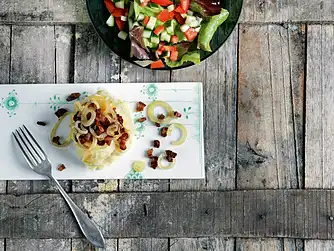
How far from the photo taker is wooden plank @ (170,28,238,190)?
155cm

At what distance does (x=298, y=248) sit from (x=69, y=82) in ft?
2.91

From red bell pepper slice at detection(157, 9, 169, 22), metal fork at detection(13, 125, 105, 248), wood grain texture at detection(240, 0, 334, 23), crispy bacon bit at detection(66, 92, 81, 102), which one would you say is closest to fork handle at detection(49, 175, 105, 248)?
metal fork at detection(13, 125, 105, 248)

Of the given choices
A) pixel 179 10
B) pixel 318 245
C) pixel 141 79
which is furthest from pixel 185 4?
pixel 318 245

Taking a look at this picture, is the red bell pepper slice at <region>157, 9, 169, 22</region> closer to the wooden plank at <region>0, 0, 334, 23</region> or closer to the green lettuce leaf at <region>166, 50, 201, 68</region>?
the green lettuce leaf at <region>166, 50, 201, 68</region>

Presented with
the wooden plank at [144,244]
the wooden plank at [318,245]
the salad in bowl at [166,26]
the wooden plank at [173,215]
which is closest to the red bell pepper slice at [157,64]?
the salad in bowl at [166,26]

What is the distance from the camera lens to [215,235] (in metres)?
1.53

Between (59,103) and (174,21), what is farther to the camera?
(59,103)

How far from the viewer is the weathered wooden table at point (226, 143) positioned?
153cm

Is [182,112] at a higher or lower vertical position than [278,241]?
higher

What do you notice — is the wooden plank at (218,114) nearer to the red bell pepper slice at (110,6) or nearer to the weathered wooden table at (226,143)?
the weathered wooden table at (226,143)

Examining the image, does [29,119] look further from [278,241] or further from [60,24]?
[278,241]

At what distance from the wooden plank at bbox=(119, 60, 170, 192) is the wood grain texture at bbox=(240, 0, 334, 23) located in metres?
0.32

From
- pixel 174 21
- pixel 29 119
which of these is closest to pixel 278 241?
pixel 174 21

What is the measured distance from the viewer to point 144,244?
1549 mm
